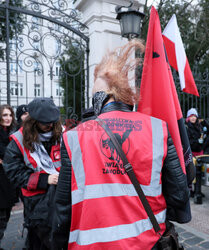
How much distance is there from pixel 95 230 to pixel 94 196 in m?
0.18

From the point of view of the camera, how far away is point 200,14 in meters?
11.1

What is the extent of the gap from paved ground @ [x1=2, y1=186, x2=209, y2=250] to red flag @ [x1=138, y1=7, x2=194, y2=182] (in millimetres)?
1949

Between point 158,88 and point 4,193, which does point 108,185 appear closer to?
point 158,88

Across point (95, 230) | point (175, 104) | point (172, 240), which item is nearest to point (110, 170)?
point (95, 230)

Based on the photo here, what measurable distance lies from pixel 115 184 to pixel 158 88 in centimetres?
83

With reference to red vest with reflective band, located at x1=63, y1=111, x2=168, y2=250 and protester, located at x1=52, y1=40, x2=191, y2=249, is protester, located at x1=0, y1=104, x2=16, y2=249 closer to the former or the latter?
protester, located at x1=52, y1=40, x2=191, y2=249

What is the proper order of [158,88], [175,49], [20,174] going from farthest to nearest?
1. [175,49]
2. [20,174]
3. [158,88]

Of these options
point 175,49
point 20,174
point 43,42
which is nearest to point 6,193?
point 20,174

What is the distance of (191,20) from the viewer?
1168cm

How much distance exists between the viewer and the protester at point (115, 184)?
4.13 feet

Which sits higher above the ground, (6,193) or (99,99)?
(99,99)

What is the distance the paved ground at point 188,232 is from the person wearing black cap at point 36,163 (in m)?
1.29

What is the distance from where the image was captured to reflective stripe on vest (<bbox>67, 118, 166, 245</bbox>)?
1.25 m

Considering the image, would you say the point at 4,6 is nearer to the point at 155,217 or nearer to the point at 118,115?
the point at 118,115
